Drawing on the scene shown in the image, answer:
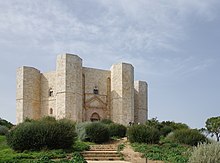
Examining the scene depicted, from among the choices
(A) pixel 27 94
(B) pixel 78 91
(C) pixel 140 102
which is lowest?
(C) pixel 140 102

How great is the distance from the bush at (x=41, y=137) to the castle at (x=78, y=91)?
2421 cm

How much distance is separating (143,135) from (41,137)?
5848 millimetres

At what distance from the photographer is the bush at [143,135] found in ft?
61.6

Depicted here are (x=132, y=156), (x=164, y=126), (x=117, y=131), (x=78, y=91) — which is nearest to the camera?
(x=132, y=156)

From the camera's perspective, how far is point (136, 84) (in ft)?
158

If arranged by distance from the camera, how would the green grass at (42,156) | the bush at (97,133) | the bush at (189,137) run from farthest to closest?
the bush at (97,133), the bush at (189,137), the green grass at (42,156)

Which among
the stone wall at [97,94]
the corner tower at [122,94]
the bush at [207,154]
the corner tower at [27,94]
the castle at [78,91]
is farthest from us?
the stone wall at [97,94]

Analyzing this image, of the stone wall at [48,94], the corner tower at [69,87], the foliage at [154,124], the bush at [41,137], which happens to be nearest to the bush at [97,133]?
the bush at [41,137]

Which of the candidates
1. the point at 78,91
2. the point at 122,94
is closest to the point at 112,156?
the point at 78,91

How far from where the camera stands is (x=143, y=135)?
18.8 metres

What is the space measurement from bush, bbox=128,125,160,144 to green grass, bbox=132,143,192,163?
83 centimetres

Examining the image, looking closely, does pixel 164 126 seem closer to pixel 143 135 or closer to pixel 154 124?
pixel 154 124

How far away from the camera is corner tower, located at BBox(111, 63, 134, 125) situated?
42469 millimetres

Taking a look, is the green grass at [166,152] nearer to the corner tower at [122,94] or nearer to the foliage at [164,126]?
the foliage at [164,126]
